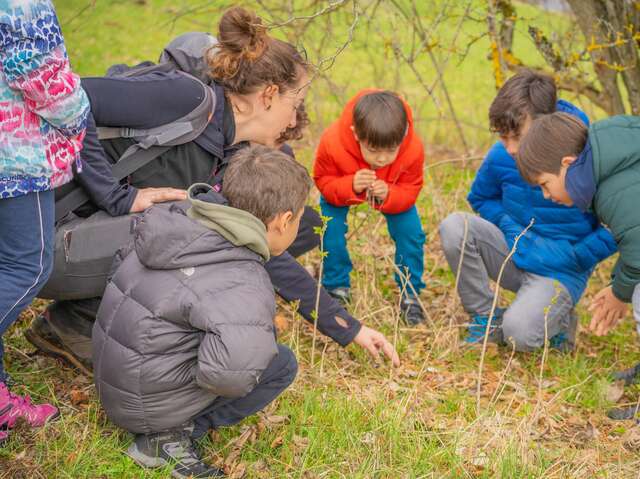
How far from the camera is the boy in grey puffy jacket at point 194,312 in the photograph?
7.98 ft

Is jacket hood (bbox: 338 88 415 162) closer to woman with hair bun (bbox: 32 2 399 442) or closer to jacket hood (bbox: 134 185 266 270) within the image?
woman with hair bun (bbox: 32 2 399 442)

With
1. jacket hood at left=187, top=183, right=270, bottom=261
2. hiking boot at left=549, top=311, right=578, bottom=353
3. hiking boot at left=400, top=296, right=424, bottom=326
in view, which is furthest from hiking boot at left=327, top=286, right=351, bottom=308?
jacket hood at left=187, top=183, right=270, bottom=261

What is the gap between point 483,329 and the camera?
13.3 ft

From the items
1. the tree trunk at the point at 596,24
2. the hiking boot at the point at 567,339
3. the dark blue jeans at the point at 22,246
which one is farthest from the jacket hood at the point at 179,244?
the tree trunk at the point at 596,24

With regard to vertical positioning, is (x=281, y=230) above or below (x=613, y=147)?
below

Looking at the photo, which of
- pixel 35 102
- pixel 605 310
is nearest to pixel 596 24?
pixel 605 310

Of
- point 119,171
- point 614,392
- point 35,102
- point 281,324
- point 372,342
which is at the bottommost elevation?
point 281,324

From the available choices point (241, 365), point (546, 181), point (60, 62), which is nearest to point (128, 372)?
point (241, 365)

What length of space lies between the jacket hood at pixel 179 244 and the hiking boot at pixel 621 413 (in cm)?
198

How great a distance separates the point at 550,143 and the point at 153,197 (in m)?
1.75

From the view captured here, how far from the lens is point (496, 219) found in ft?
13.7

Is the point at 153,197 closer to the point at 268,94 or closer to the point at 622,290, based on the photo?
the point at 268,94

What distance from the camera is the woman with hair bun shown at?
3.09 metres

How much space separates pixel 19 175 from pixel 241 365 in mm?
978
